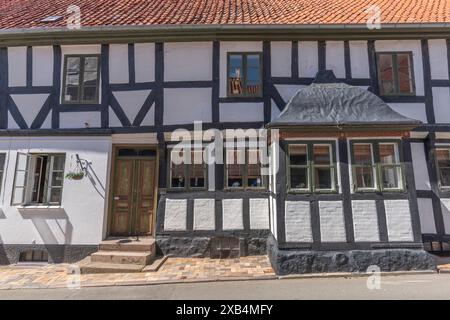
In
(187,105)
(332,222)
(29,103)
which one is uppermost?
(29,103)

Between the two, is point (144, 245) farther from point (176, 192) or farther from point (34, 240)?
point (34, 240)

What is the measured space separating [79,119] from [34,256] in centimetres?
356

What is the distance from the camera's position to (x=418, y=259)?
567 centimetres

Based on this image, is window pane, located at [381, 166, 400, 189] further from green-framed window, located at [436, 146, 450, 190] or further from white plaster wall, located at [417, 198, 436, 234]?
green-framed window, located at [436, 146, 450, 190]

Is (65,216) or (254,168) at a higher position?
(254,168)

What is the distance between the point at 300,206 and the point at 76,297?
177 inches

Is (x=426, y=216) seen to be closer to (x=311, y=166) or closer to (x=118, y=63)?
(x=311, y=166)

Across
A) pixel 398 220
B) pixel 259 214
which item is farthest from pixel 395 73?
pixel 259 214

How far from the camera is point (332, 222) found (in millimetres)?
5863

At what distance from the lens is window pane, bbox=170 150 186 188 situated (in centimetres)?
730

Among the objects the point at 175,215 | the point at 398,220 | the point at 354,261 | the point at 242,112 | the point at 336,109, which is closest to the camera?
the point at 354,261

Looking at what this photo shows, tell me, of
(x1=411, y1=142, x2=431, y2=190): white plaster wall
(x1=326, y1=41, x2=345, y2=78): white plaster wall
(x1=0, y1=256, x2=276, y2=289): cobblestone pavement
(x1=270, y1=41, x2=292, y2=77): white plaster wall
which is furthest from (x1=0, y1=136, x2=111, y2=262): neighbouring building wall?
(x1=411, y1=142, x2=431, y2=190): white plaster wall

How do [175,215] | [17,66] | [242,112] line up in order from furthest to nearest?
[17,66] < [242,112] < [175,215]

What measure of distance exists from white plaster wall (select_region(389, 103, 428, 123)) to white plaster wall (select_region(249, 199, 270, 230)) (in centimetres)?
407
